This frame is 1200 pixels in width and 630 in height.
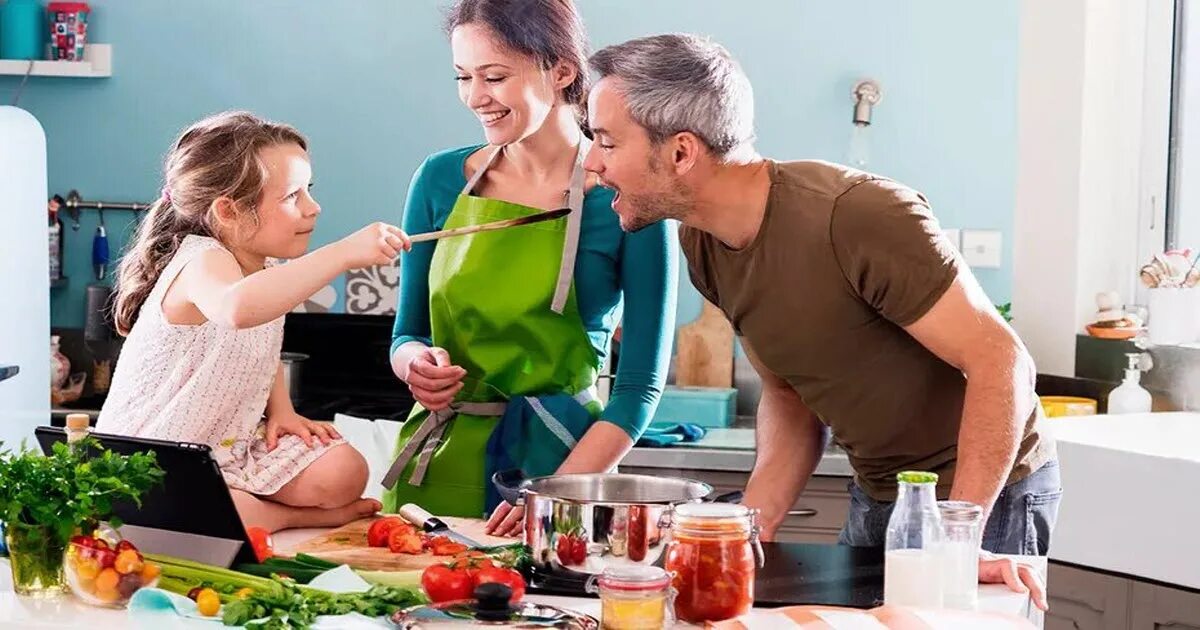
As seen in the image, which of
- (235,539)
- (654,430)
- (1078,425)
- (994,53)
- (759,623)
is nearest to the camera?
(759,623)

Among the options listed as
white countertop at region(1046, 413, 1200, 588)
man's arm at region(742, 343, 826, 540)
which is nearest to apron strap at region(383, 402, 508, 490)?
man's arm at region(742, 343, 826, 540)

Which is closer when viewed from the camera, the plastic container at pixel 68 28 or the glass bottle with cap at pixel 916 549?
the glass bottle with cap at pixel 916 549

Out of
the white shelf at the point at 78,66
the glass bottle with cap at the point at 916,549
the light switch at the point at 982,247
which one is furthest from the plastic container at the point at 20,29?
the glass bottle with cap at the point at 916,549

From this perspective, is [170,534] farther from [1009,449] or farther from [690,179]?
[1009,449]

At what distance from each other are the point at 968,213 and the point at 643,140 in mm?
2346

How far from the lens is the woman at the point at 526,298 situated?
2.34 metres

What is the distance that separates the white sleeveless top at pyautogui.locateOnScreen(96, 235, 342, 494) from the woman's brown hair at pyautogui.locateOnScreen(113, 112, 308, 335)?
0.07 metres

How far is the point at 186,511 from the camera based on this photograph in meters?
1.87

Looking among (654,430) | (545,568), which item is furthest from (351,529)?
(654,430)

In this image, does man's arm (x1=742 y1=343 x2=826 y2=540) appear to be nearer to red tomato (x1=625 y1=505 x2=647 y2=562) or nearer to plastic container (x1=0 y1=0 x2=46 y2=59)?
red tomato (x1=625 y1=505 x2=647 y2=562)

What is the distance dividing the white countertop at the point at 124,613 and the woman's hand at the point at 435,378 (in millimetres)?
627

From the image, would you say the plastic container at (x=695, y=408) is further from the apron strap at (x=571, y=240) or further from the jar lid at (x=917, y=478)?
the jar lid at (x=917, y=478)

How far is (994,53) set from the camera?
423 centimetres

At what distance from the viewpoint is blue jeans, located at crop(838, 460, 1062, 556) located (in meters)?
2.25
